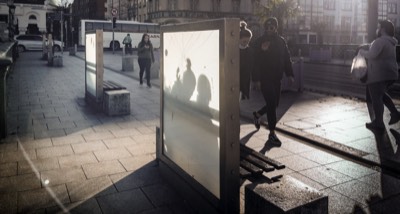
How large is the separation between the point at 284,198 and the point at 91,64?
7244 mm

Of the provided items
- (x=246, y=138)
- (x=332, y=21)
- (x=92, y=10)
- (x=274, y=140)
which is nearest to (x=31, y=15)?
(x=92, y=10)

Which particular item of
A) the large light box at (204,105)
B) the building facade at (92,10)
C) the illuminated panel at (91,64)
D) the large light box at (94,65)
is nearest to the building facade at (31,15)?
the building facade at (92,10)

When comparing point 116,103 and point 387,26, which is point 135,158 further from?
point 387,26

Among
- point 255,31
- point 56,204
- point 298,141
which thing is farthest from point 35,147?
point 255,31

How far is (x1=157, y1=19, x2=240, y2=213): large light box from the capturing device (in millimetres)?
2697

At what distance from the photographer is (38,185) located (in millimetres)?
3996

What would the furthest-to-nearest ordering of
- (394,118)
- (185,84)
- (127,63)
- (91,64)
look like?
(127,63) → (91,64) → (394,118) → (185,84)

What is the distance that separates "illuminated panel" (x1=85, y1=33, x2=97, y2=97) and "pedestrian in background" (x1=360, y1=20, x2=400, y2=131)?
573cm

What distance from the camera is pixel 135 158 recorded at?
4.97 metres

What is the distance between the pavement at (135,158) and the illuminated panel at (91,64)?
0.54 metres

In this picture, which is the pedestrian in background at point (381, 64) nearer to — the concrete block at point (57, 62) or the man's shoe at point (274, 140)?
the man's shoe at point (274, 140)

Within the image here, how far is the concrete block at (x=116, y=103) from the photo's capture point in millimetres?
7789

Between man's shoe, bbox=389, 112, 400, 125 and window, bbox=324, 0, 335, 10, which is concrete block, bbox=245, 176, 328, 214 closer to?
man's shoe, bbox=389, 112, 400, 125

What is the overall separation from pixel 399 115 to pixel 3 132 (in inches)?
281
